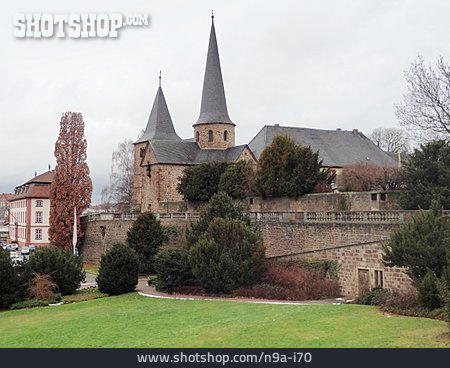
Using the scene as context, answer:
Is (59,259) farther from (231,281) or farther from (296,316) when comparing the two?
(296,316)

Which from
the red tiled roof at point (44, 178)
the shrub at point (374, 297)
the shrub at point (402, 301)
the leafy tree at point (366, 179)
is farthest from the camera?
the red tiled roof at point (44, 178)

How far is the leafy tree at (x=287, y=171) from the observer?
33.6 meters

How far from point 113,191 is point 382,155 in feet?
106

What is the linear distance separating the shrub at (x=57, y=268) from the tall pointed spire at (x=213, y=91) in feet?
101

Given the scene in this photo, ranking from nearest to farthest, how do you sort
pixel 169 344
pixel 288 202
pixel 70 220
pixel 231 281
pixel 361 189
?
pixel 169 344 < pixel 231 281 < pixel 288 202 < pixel 361 189 < pixel 70 220

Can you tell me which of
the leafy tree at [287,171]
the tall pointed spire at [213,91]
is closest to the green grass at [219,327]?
the leafy tree at [287,171]

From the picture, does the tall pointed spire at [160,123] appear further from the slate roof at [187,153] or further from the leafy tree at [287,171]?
the leafy tree at [287,171]

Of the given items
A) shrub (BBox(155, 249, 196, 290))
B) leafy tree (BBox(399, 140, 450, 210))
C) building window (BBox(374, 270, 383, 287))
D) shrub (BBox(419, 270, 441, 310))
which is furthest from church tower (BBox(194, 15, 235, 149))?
shrub (BBox(419, 270, 441, 310))

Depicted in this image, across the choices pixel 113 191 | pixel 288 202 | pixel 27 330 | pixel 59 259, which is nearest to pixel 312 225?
pixel 288 202

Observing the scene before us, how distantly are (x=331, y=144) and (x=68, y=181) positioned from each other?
26.3 metres

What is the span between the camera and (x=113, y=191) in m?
67.4

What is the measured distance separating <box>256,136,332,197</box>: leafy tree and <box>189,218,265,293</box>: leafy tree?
1059 cm

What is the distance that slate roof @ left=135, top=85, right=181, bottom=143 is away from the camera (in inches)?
2282

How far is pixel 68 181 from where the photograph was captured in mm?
45000
